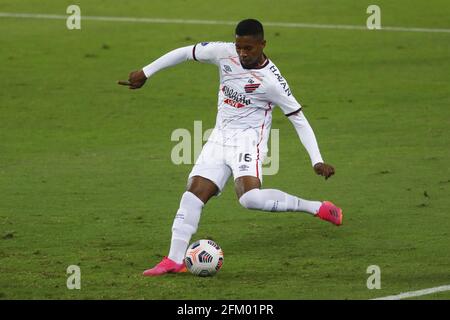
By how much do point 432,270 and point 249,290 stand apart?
81.6 inches

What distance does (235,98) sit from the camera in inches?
498

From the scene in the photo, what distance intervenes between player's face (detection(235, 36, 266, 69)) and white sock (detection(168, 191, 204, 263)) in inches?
59.3

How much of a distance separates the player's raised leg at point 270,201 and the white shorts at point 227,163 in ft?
0.37

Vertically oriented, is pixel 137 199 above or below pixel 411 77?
below

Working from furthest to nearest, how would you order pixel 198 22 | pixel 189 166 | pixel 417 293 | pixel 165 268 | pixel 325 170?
pixel 198 22 → pixel 189 166 → pixel 165 268 → pixel 325 170 → pixel 417 293

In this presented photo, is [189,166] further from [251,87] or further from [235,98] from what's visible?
[251,87]

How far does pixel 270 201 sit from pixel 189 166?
6758 millimetres

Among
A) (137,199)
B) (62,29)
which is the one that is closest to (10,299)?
(137,199)

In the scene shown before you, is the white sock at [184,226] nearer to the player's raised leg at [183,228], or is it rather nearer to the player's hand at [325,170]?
the player's raised leg at [183,228]

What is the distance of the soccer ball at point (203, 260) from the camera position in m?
12.0

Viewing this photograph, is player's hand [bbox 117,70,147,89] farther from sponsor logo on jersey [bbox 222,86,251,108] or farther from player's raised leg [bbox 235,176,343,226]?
player's raised leg [bbox 235,176,343,226]

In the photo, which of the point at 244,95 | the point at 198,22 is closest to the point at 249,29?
the point at 244,95

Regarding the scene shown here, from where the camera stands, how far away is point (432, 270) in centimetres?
1235
